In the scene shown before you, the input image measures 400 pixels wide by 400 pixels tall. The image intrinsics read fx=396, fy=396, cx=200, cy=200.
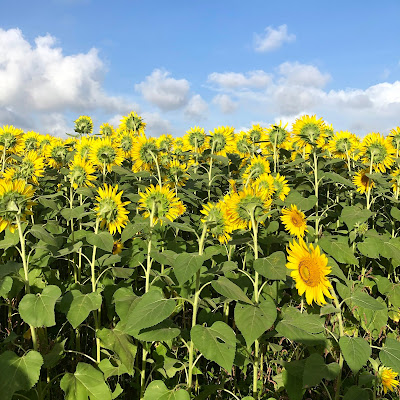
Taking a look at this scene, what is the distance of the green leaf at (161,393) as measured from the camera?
6.29 ft

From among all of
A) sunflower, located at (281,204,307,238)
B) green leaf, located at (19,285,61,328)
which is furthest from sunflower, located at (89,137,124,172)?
green leaf, located at (19,285,61,328)

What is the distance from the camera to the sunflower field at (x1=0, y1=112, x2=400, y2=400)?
78.4 inches

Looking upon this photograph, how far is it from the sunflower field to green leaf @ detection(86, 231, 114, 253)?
1cm

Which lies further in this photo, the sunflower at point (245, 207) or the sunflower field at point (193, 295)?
the sunflower at point (245, 207)

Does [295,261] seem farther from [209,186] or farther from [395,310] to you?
[209,186]

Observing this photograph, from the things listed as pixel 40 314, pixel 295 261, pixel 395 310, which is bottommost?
pixel 395 310

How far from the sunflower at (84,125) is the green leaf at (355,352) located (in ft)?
16.1

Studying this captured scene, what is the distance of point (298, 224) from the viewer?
296 centimetres

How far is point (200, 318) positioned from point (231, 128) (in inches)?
133

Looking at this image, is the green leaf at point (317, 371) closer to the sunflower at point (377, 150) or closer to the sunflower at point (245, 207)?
the sunflower at point (245, 207)

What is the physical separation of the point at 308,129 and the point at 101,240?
2558 millimetres

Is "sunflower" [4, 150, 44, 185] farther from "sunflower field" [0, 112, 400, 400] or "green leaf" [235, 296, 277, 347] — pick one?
"green leaf" [235, 296, 277, 347]

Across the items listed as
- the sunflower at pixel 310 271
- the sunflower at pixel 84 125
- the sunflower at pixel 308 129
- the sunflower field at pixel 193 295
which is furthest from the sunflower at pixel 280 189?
the sunflower at pixel 84 125

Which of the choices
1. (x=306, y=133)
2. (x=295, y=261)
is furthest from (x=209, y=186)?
(x=295, y=261)
